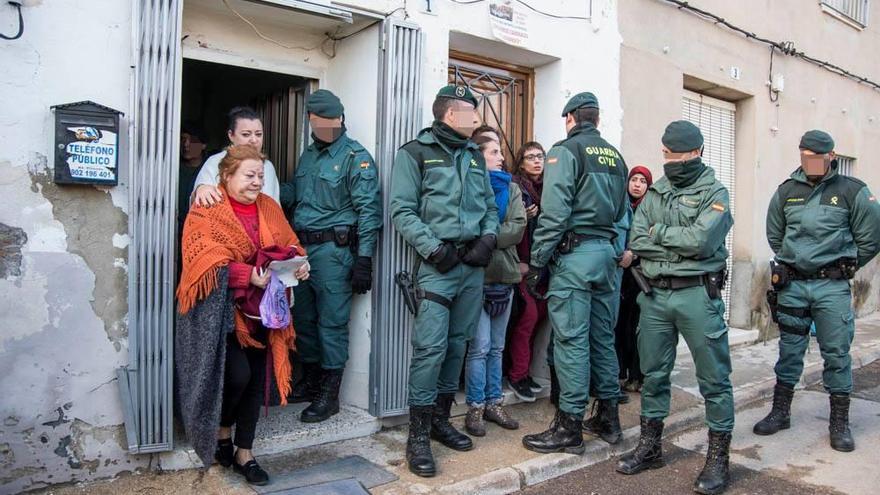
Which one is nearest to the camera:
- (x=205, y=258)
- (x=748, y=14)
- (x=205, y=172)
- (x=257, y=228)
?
(x=205, y=258)

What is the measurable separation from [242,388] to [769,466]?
3.45 metres

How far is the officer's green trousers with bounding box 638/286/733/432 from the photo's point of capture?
3906 millimetres

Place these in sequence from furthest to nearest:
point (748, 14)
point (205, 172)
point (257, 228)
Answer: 1. point (748, 14)
2. point (205, 172)
3. point (257, 228)

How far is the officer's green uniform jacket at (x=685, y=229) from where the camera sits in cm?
385

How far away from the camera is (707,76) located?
7.29 metres

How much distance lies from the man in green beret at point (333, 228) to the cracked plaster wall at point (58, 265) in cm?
123

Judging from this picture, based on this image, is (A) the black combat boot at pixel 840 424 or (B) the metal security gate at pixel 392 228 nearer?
(B) the metal security gate at pixel 392 228

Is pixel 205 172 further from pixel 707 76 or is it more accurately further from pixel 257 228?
pixel 707 76

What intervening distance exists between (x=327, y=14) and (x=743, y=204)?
5.98m

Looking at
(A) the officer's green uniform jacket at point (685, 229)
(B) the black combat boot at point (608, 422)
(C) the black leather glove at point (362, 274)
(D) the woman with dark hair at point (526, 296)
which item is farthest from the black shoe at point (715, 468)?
(C) the black leather glove at point (362, 274)

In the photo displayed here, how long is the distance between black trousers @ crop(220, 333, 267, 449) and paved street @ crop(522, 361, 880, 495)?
65.1 inches

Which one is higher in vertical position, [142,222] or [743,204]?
[743,204]

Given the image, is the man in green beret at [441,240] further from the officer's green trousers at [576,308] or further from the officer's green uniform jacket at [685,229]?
the officer's green uniform jacket at [685,229]

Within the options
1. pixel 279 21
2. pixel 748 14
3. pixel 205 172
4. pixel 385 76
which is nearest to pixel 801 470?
pixel 385 76
